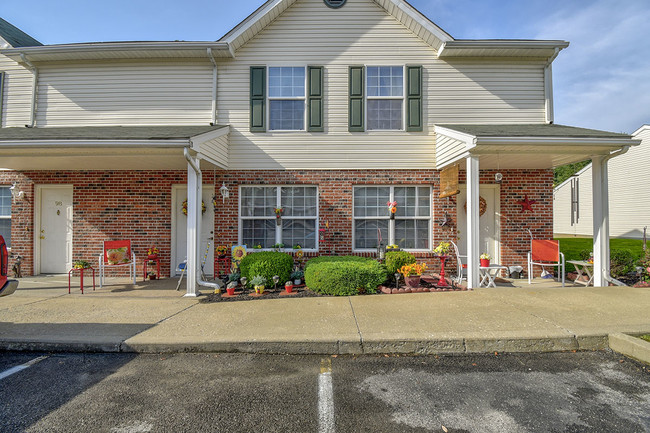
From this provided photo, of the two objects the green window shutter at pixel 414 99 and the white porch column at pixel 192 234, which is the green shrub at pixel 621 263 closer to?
the green window shutter at pixel 414 99

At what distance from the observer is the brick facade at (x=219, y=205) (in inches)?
318

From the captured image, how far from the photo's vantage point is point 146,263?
8.16 m

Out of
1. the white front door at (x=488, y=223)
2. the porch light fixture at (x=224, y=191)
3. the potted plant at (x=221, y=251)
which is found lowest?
the potted plant at (x=221, y=251)

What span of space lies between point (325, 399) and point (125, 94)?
896 cm

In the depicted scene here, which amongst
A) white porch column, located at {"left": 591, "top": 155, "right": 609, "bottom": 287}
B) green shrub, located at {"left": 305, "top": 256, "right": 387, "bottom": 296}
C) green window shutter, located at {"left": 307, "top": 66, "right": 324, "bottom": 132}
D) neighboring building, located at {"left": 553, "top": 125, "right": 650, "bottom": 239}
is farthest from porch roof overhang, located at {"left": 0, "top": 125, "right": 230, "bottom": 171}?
neighboring building, located at {"left": 553, "top": 125, "right": 650, "bottom": 239}

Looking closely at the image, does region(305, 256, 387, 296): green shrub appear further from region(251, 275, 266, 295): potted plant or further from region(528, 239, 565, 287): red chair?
region(528, 239, 565, 287): red chair

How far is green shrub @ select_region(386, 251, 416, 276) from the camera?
6630 mm

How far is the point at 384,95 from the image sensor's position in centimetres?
817

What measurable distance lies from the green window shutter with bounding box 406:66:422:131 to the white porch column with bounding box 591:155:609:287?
3.89 meters

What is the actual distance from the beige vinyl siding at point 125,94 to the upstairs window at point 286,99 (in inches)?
64.8

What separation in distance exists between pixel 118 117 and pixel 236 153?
330 centimetres

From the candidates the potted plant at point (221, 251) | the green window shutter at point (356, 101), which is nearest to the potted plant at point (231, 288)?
the potted plant at point (221, 251)

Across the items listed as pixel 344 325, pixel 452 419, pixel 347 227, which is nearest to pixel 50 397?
pixel 344 325

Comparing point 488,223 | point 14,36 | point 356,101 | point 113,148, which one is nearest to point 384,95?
point 356,101
